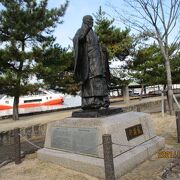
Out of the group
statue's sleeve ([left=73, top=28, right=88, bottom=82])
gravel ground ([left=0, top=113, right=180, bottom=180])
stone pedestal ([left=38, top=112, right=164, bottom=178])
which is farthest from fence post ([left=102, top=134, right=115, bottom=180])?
statue's sleeve ([left=73, top=28, right=88, bottom=82])

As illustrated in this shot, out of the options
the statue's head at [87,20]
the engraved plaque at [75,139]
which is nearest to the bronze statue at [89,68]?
the statue's head at [87,20]

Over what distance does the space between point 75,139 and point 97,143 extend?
655 mm

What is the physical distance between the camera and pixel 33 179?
566 centimetres

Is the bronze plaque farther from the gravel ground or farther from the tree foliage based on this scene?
the tree foliage

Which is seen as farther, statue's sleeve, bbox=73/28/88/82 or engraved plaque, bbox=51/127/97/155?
statue's sleeve, bbox=73/28/88/82

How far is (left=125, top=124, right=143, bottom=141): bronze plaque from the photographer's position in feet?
21.3

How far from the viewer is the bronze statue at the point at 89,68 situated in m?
7.00

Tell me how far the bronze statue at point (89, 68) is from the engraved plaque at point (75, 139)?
31.9 inches

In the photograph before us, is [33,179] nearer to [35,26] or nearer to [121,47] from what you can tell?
[35,26]

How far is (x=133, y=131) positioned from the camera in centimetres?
669

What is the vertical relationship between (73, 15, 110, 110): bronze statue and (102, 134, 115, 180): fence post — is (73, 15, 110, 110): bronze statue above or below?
above

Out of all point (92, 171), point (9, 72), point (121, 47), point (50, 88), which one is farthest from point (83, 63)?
point (121, 47)
